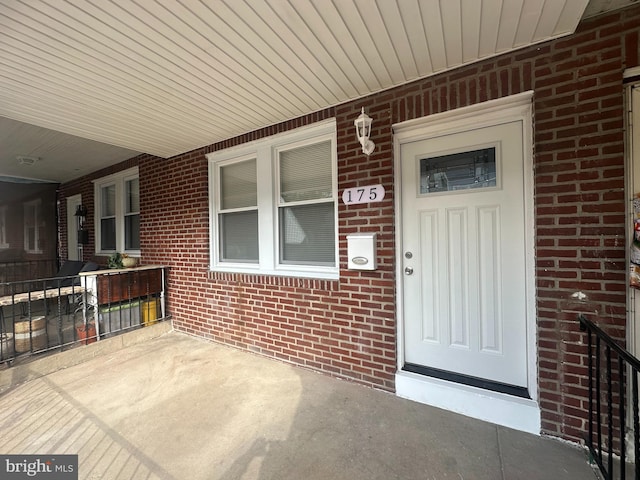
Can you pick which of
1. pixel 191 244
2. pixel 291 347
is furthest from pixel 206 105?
pixel 291 347

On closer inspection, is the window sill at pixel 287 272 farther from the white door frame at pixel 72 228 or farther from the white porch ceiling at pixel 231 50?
the white door frame at pixel 72 228

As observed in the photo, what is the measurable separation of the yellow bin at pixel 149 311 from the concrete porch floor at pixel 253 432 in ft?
3.56

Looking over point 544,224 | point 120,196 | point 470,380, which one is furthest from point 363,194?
point 120,196

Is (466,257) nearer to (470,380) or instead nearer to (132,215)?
(470,380)

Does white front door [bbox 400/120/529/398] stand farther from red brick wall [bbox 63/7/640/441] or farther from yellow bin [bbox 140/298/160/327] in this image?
yellow bin [bbox 140/298/160/327]

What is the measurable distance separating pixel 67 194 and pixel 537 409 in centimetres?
854

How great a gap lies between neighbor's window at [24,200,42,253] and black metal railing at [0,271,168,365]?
2688mm

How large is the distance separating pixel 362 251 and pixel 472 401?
4.50 feet

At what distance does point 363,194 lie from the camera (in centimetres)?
244

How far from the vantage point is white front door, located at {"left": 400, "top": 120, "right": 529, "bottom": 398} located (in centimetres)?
199

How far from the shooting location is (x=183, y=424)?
1.97 metres

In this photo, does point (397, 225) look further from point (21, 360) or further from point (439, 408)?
point (21, 360)

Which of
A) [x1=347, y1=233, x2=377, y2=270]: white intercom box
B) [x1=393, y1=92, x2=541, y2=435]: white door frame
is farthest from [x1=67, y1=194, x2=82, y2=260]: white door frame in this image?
[x1=393, y1=92, x2=541, y2=435]: white door frame

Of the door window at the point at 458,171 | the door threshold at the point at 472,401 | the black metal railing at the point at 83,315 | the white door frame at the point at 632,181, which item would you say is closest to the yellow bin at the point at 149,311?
the black metal railing at the point at 83,315
